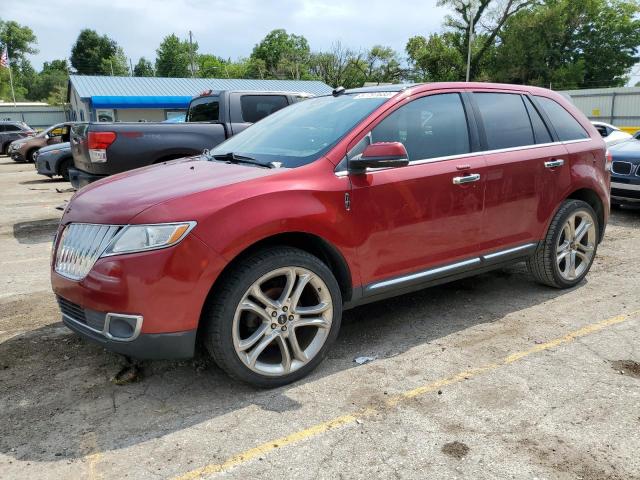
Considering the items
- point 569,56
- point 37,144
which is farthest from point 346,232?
point 569,56

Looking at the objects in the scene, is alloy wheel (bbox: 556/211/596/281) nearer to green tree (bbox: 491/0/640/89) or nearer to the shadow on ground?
the shadow on ground

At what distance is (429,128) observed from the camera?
13.2 feet

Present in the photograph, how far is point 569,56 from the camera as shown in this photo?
53625mm

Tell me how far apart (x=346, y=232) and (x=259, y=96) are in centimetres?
539

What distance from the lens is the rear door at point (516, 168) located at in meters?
4.27

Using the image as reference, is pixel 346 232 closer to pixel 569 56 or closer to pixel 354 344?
pixel 354 344

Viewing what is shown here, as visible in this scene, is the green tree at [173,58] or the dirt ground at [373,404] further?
the green tree at [173,58]

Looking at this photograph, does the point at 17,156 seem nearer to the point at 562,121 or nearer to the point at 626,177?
the point at 626,177

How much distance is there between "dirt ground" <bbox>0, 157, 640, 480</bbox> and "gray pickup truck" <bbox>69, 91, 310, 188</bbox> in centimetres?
284

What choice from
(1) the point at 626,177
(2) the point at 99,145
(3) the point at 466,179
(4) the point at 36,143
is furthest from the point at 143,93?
(3) the point at 466,179

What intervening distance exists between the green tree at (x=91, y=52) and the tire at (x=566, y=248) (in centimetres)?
11327

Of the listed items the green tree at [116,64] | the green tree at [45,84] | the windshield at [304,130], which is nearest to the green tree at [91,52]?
the green tree at [116,64]

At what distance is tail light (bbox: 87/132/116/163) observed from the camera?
22.7ft

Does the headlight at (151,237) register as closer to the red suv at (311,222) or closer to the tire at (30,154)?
the red suv at (311,222)
